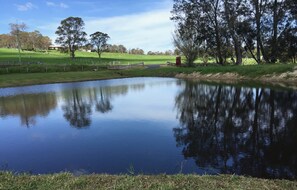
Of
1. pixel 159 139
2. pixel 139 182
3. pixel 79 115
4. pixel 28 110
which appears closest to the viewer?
pixel 139 182

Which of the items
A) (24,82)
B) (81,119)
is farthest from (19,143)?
(24,82)

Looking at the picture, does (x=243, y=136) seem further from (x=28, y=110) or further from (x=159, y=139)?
(x=28, y=110)

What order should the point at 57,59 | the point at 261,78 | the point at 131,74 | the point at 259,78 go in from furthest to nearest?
the point at 57,59 < the point at 131,74 < the point at 259,78 < the point at 261,78

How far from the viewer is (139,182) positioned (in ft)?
19.1

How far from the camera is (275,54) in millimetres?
44844

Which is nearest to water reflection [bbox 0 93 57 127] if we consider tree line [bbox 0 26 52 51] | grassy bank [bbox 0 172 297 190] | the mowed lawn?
grassy bank [bbox 0 172 297 190]

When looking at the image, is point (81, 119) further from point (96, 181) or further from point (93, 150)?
point (96, 181)

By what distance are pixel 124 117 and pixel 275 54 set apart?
3732cm

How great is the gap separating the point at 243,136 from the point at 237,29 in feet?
130

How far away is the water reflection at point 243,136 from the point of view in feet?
25.4

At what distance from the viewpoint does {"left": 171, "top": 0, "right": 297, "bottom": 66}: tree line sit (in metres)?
43.6

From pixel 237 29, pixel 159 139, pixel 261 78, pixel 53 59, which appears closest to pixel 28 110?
pixel 159 139

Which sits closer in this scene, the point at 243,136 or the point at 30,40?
the point at 243,136

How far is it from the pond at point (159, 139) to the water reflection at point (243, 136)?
0.08ft
